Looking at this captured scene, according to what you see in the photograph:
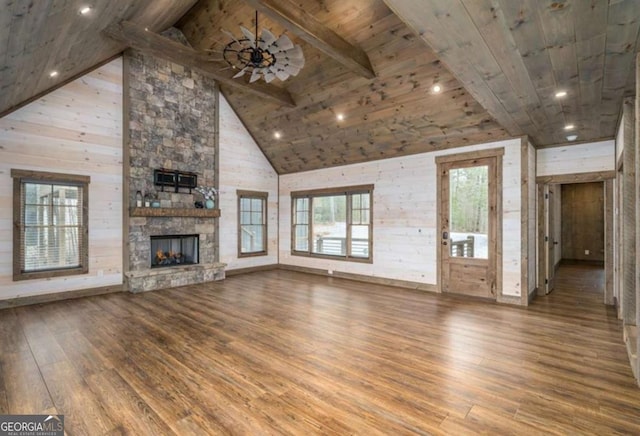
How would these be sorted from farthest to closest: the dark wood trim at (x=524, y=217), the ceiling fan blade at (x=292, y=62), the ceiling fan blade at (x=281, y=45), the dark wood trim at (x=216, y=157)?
the dark wood trim at (x=216, y=157) < the dark wood trim at (x=524, y=217) < the ceiling fan blade at (x=292, y=62) < the ceiling fan blade at (x=281, y=45)

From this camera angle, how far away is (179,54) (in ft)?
17.7

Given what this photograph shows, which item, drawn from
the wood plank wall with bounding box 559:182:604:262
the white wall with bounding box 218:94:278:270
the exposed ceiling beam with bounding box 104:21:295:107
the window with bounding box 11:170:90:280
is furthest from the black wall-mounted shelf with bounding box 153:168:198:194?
the wood plank wall with bounding box 559:182:604:262

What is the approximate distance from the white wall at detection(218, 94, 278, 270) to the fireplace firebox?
2.30 ft

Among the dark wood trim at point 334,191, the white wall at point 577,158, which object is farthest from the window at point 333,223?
the white wall at point 577,158

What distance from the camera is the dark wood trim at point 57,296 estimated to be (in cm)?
511

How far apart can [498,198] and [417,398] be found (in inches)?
165

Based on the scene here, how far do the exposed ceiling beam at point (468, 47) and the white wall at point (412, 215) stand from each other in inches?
79.3

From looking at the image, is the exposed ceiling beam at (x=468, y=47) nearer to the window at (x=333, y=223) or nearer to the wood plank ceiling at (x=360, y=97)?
the wood plank ceiling at (x=360, y=97)

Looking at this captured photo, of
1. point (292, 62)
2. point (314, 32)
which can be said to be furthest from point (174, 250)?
point (314, 32)

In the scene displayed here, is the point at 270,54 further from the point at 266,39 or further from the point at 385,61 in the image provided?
the point at 385,61

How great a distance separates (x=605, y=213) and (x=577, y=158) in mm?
1076

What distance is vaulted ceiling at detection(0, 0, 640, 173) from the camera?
7.91ft

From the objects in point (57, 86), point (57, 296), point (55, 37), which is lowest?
point (57, 296)

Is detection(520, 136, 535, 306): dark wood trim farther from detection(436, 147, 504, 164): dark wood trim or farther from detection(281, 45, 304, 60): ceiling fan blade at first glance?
detection(281, 45, 304, 60): ceiling fan blade
